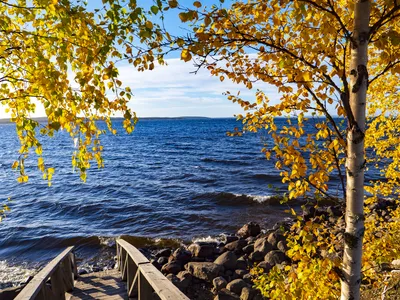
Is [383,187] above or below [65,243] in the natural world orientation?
above

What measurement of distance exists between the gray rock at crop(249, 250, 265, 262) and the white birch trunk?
10.2 metres

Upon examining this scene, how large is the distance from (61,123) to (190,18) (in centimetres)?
139

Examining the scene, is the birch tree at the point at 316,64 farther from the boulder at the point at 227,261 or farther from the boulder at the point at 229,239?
the boulder at the point at 229,239

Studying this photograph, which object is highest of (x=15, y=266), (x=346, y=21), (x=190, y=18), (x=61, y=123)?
(x=346, y=21)

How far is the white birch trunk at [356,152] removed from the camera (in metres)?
2.45

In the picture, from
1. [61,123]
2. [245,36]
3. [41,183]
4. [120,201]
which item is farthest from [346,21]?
[41,183]

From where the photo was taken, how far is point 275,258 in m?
11.9

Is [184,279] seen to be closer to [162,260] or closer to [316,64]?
[162,260]

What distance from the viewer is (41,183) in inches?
1166

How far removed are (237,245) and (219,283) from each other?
4.14m

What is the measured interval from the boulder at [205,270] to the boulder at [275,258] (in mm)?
2139

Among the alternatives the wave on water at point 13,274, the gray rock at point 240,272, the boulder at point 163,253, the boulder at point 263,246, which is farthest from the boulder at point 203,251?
the wave on water at point 13,274

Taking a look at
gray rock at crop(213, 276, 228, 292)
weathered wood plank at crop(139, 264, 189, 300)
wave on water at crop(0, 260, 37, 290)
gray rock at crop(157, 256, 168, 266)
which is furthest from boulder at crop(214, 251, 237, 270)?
wave on water at crop(0, 260, 37, 290)

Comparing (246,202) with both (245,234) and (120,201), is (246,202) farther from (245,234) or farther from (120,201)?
(120,201)
